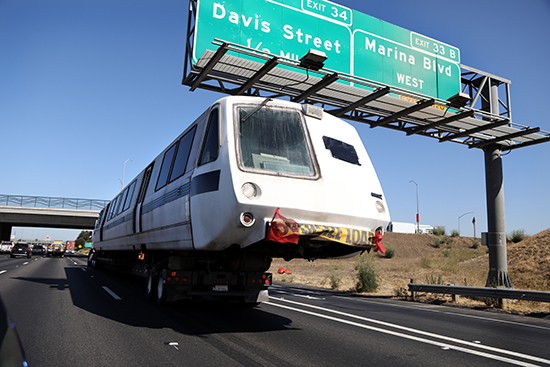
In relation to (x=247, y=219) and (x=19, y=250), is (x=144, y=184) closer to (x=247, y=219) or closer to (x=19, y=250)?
(x=247, y=219)

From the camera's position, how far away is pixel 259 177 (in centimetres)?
577

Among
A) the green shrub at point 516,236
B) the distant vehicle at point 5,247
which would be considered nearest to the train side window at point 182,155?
the green shrub at point 516,236

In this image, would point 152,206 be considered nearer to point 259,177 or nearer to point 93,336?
point 93,336

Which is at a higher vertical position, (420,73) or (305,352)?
(420,73)

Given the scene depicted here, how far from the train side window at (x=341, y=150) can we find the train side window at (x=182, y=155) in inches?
102

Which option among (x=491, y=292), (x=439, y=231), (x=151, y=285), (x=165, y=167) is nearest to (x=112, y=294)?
(x=151, y=285)

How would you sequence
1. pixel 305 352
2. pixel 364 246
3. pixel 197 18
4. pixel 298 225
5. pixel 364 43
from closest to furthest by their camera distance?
pixel 305 352, pixel 298 225, pixel 364 246, pixel 197 18, pixel 364 43

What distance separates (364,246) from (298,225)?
1.31m

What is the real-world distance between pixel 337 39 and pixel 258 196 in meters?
7.67

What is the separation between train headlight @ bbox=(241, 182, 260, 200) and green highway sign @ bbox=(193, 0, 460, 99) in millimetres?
5505

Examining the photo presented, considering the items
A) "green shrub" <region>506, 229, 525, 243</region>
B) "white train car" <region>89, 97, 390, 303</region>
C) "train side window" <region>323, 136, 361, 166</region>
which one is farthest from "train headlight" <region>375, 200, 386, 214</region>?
"green shrub" <region>506, 229, 525, 243</region>

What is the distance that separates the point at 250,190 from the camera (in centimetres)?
564

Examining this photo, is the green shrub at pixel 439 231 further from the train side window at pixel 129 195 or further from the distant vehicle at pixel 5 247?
the distant vehicle at pixel 5 247

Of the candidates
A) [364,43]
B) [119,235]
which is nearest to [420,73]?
[364,43]
